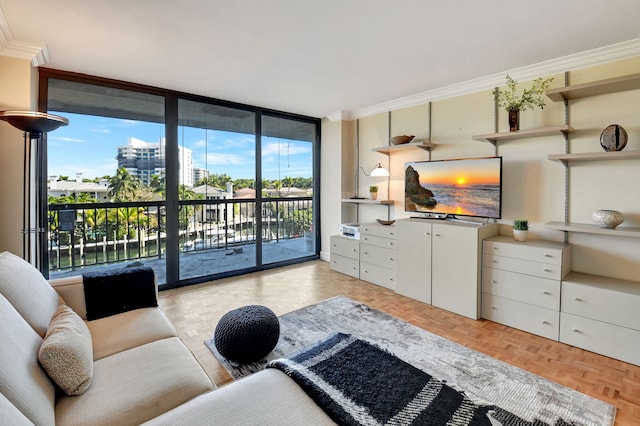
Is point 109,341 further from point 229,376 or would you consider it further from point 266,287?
point 266,287

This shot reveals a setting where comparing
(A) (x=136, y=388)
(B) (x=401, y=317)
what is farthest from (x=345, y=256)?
(A) (x=136, y=388)

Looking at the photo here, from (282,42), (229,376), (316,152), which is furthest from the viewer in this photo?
(316,152)

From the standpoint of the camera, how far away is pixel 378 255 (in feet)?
13.2

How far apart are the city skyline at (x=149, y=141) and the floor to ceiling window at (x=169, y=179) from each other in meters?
0.01

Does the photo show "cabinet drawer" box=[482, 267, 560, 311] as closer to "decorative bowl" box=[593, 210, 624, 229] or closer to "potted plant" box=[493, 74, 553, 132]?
"decorative bowl" box=[593, 210, 624, 229]

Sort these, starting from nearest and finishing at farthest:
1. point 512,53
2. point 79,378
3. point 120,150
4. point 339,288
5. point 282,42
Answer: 1. point 79,378
2. point 282,42
3. point 512,53
4. point 120,150
5. point 339,288

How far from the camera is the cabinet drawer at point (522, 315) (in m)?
2.62

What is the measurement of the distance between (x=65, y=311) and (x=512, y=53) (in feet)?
12.5

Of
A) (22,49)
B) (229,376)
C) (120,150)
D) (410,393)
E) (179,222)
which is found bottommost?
(229,376)

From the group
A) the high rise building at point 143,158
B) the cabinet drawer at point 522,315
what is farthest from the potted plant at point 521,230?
the high rise building at point 143,158

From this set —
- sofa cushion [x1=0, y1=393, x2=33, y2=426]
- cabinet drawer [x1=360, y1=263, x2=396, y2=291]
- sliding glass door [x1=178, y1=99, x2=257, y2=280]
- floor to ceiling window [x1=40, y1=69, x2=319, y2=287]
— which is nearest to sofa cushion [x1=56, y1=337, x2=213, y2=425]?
sofa cushion [x1=0, y1=393, x2=33, y2=426]

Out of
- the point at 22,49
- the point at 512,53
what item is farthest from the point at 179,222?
the point at 512,53

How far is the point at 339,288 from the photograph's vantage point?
390 centimetres

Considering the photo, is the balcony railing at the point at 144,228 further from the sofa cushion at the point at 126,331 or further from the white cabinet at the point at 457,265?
the white cabinet at the point at 457,265
